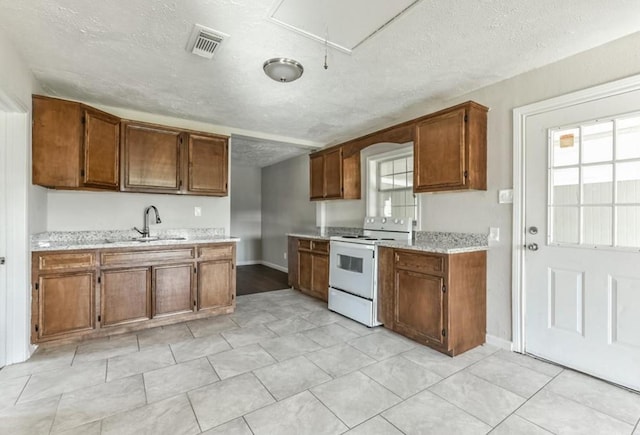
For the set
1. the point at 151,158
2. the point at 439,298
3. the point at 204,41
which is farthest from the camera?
the point at 151,158

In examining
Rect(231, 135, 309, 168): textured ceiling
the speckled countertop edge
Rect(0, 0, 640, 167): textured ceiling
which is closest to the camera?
Rect(0, 0, 640, 167): textured ceiling

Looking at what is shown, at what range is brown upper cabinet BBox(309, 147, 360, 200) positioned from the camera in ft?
14.4

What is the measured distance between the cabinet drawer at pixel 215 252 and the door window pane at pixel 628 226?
3.57m

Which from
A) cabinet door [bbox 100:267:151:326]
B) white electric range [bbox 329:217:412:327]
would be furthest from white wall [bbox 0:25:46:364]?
white electric range [bbox 329:217:412:327]

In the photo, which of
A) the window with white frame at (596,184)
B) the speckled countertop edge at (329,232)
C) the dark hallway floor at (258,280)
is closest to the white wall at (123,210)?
the speckled countertop edge at (329,232)

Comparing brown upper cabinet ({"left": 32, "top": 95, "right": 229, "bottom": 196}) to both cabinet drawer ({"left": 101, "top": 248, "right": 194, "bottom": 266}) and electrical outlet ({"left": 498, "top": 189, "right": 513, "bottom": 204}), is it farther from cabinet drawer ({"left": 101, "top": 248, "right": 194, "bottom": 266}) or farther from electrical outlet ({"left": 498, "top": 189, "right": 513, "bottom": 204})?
electrical outlet ({"left": 498, "top": 189, "right": 513, "bottom": 204})

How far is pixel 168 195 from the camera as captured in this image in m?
3.87

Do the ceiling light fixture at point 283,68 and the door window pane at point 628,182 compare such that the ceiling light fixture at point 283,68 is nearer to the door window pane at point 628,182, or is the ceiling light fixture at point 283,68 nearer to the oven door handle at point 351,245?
the oven door handle at point 351,245

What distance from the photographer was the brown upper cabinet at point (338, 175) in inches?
173

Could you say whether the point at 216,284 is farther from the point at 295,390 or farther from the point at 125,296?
the point at 295,390

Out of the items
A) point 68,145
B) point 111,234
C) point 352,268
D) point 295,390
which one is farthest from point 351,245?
point 68,145

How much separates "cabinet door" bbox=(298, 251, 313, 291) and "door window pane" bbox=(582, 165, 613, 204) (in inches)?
123

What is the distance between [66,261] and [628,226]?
4515mm

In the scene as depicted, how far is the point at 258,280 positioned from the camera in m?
5.61
